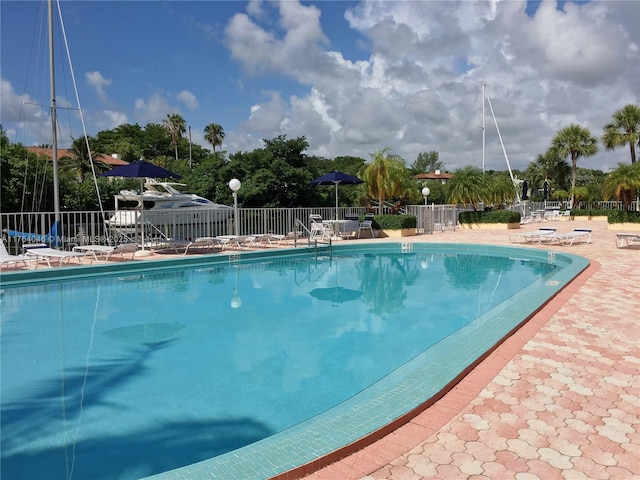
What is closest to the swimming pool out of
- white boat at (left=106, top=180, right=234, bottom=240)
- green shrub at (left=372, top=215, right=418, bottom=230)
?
white boat at (left=106, top=180, right=234, bottom=240)

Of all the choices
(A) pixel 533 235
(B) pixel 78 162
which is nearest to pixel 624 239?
(A) pixel 533 235

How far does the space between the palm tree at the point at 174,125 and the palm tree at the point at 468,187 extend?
41.6 metres

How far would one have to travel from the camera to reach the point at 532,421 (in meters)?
3.28

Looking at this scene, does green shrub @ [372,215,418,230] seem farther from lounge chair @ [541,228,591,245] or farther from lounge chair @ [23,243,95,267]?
lounge chair @ [23,243,95,267]

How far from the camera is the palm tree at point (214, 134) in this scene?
60.8 m

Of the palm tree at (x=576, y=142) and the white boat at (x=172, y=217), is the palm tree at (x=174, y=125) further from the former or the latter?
the palm tree at (x=576, y=142)

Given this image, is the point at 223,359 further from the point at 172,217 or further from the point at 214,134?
the point at 214,134

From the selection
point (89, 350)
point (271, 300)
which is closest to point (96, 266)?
point (271, 300)

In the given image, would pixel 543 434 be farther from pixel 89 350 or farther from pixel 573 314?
pixel 89 350

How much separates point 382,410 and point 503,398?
1019mm

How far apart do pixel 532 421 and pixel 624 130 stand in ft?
128

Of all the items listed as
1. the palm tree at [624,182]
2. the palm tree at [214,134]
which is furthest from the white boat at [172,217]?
the palm tree at [214,134]

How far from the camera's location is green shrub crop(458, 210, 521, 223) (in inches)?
985

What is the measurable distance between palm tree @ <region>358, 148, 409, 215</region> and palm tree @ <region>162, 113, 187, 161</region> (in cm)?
4197
